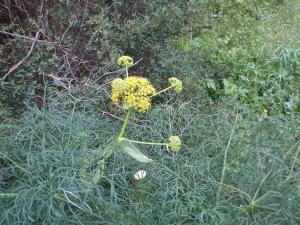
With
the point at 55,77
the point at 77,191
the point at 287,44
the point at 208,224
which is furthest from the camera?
the point at 287,44

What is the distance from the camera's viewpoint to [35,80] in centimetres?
416

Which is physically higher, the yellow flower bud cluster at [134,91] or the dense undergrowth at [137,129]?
the yellow flower bud cluster at [134,91]

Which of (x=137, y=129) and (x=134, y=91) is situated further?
(x=137, y=129)

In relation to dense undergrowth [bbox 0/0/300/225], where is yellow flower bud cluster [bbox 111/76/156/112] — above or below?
above

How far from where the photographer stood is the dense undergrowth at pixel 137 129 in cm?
280

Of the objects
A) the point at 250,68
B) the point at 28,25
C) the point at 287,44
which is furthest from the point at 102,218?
the point at 287,44

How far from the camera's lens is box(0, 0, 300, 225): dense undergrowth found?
280 centimetres

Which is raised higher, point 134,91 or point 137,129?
point 134,91

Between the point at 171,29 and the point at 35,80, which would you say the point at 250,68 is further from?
the point at 35,80

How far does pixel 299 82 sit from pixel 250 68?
483 millimetres

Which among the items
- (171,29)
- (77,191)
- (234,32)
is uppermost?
(77,191)

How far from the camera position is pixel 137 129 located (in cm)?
355

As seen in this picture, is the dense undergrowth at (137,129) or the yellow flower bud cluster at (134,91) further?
the dense undergrowth at (137,129)

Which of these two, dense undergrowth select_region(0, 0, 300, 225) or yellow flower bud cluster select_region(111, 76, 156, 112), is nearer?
yellow flower bud cluster select_region(111, 76, 156, 112)
